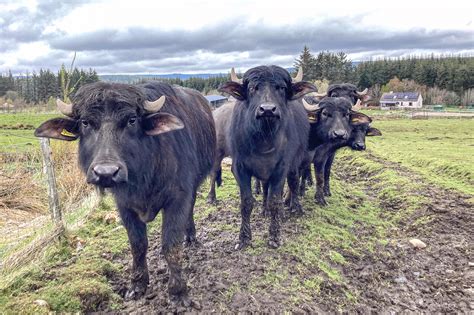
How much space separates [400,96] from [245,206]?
70654 millimetres

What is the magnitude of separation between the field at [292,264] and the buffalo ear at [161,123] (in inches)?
62.7

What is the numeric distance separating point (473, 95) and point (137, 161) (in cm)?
7046

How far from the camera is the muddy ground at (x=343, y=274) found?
3.60 meters

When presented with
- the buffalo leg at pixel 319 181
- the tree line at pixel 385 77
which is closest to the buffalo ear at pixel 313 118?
the buffalo leg at pixel 319 181

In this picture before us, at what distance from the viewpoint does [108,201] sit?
21.0ft

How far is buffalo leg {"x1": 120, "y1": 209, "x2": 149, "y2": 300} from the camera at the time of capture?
3445 mm

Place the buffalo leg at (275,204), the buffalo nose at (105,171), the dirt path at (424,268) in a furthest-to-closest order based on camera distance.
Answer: the buffalo leg at (275,204) → the dirt path at (424,268) → the buffalo nose at (105,171)

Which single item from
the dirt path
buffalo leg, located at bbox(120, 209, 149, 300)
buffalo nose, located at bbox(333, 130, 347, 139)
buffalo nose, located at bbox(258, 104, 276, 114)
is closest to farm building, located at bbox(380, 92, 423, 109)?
the dirt path

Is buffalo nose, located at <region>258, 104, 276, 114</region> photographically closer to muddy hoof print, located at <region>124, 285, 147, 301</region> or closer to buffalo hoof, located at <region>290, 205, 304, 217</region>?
muddy hoof print, located at <region>124, 285, 147, 301</region>

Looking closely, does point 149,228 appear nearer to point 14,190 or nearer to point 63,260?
point 63,260

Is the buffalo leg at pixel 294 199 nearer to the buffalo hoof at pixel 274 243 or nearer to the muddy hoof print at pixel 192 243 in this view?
the buffalo hoof at pixel 274 243

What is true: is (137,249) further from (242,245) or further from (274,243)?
(274,243)

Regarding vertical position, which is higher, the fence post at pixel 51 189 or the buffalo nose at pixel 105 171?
the buffalo nose at pixel 105 171

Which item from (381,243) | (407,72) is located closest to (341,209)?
(381,243)
